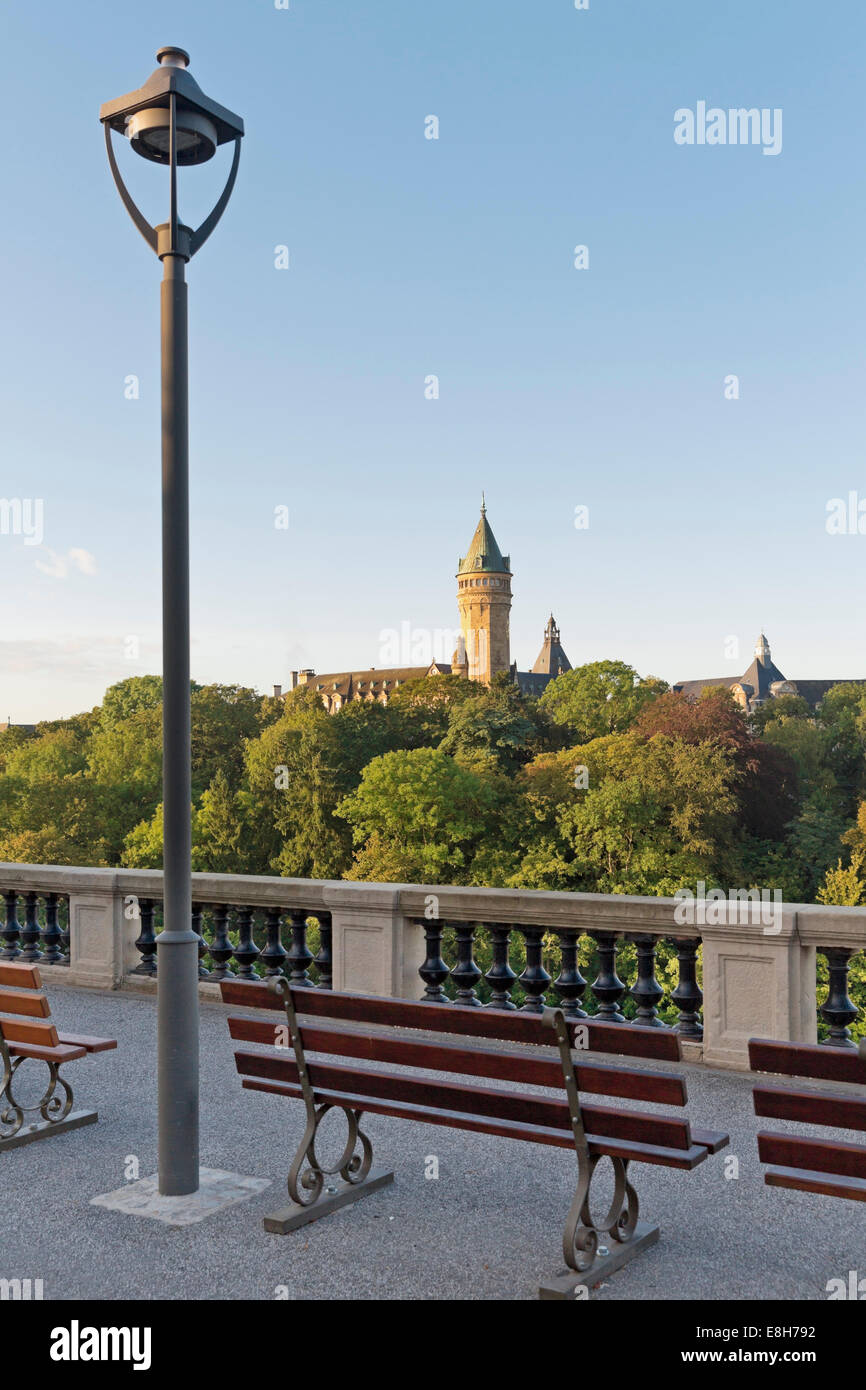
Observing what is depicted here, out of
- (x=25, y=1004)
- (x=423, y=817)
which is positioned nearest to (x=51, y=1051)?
(x=25, y=1004)

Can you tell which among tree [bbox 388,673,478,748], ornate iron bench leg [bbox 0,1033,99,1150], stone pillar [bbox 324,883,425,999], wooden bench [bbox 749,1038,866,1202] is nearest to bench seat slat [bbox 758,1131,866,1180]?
wooden bench [bbox 749,1038,866,1202]

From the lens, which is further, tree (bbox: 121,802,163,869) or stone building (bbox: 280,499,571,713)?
stone building (bbox: 280,499,571,713)

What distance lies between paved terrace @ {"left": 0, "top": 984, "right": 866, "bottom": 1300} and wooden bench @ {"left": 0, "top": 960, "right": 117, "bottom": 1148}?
0.09 m

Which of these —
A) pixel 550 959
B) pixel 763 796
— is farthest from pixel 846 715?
pixel 550 959

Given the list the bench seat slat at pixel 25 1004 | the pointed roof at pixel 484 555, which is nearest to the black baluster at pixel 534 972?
the bench seat slat at pixel 25 1004

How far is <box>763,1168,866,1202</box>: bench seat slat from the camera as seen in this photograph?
358 cm

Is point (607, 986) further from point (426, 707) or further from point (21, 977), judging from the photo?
point (426, 707)

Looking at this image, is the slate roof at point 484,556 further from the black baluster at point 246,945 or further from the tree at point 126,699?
the black baluster at point 246,945

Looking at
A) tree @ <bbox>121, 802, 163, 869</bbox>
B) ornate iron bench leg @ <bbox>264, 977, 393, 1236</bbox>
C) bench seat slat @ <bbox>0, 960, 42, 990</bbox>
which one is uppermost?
bench seat slat @ <bbox>0, 960, 42, 990</bbox>

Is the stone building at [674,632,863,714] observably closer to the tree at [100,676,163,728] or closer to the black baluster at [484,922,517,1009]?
the tree at [100,676,163,728]

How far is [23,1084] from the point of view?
673 cm

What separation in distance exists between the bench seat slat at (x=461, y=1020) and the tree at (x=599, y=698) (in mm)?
62694

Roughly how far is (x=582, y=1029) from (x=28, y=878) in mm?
6692
